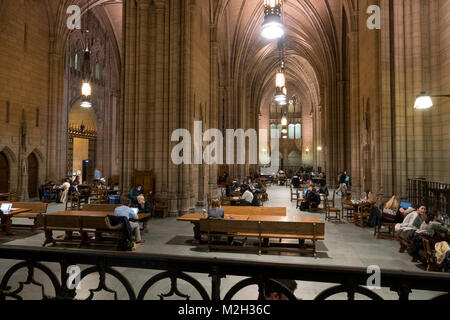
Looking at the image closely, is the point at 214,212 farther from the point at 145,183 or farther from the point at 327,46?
the point at 327,46

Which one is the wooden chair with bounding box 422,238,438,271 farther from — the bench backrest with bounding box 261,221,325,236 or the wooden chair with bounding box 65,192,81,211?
the wooden chair with bounding box 65,192,81,211

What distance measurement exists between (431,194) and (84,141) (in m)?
27.3

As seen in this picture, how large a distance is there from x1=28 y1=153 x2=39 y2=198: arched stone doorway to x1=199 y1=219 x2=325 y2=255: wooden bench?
1525cm

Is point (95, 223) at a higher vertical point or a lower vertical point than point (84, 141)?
lower

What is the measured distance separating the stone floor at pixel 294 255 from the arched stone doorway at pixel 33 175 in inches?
400

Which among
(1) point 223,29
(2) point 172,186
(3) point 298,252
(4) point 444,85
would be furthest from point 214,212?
(1) point 223,29

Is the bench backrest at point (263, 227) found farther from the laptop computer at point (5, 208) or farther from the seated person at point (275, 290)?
the laptop computer at point (5, 208)

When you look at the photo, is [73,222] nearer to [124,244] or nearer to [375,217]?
[124,244]

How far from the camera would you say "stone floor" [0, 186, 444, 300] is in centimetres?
472

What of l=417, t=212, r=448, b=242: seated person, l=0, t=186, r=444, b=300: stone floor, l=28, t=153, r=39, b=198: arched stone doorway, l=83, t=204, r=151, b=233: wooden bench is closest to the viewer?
l=0, t=186, r=444, b=300: stone floor

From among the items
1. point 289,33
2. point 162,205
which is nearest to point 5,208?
point 162,205

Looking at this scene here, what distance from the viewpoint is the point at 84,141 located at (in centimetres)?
2770

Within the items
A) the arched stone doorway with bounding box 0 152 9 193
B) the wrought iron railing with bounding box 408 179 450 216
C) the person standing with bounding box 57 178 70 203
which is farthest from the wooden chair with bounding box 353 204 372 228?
the arched stone doorway with bounding box 0 152 9 193

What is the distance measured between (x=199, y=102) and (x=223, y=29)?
1307 centimetres
